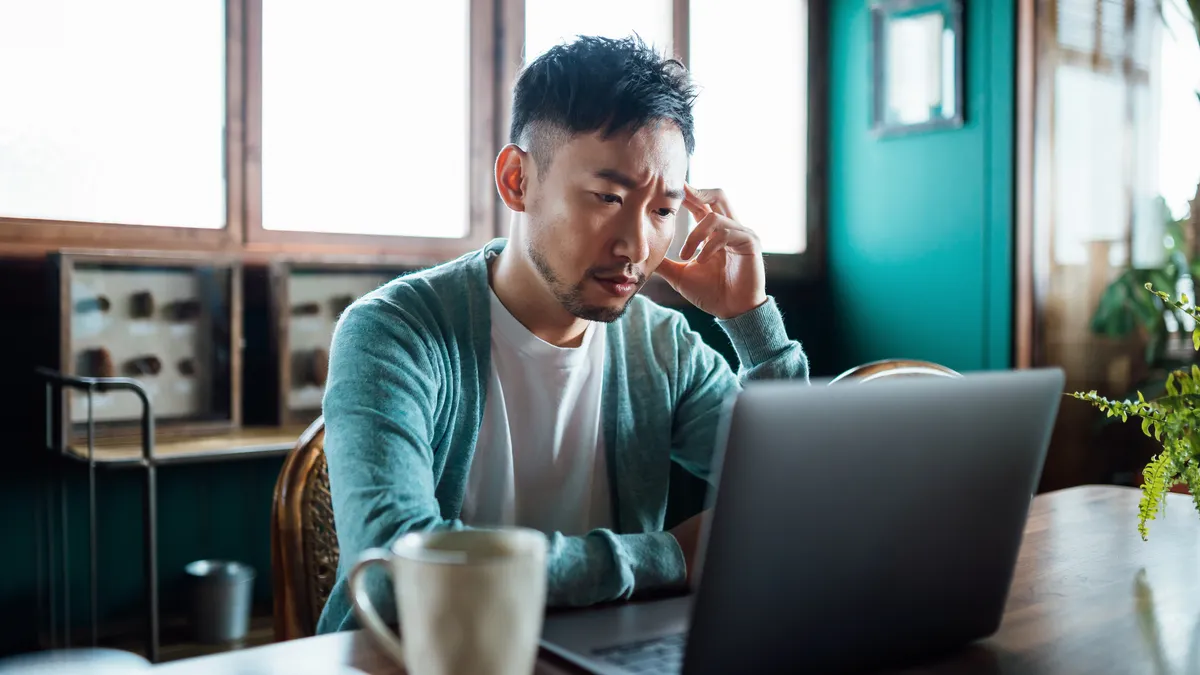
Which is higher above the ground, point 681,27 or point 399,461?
point 681,27

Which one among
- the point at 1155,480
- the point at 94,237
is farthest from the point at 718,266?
the point at 94,237

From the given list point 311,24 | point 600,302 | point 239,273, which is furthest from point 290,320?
point 600,302

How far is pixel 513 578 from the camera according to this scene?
46cm

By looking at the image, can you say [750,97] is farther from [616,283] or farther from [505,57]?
[616,283]

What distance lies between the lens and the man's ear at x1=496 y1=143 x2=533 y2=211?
1.39 meters

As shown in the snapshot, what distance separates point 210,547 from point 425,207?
47.4 inches

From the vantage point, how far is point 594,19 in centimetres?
360

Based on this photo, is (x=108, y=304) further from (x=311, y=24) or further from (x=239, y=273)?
(x=311, y=24)

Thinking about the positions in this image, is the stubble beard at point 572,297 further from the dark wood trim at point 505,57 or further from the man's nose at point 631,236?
the dark wood trim at point 505,57

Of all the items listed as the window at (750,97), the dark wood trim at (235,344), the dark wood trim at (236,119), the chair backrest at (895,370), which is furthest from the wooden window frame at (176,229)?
the chair backrest at (895,370)

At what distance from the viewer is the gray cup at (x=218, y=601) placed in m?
2.57

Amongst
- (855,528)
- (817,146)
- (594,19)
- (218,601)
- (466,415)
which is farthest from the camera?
(817,146)

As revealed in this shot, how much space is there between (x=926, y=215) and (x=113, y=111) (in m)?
2.72

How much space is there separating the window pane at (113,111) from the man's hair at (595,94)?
1716mm
